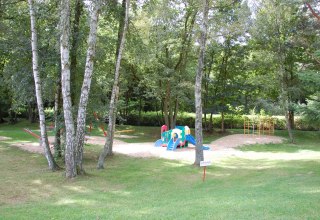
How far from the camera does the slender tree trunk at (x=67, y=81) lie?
30.6 feet

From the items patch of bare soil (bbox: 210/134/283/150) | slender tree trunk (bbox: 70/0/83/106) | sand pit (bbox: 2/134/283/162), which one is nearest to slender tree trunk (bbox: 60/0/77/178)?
slender tree trunk (bbox: 70/0/83/106)

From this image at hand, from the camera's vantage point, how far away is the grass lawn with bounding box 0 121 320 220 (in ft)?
18.0

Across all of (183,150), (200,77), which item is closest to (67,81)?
(200,77)

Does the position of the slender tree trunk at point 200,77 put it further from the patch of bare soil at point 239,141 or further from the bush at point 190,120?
the bush at point 190,120

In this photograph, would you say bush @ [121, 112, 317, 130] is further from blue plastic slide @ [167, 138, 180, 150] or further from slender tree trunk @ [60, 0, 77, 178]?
slender tree trunk @ [60, 0, 77, 178]

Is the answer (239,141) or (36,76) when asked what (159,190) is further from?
(239,141)

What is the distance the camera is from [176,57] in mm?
22547

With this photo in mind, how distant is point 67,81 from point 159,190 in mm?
4011

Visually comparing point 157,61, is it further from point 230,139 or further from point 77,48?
point 77,48

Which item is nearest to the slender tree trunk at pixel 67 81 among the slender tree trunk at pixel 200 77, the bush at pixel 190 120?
the slender tree trunk at pixel 200 77

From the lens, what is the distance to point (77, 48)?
12.2 m

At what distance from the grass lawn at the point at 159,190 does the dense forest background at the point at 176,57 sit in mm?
2043

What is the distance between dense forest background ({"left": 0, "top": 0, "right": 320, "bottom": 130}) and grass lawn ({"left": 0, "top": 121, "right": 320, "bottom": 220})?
6.70 feet

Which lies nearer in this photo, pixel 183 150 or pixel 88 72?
pixel 88 72
